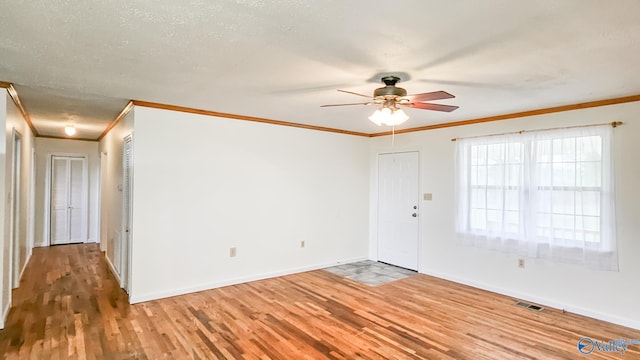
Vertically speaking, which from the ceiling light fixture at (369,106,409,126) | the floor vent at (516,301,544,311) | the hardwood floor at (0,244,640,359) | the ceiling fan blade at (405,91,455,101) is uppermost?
the ceiling fan blade at (405,91,455,101)

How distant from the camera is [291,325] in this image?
339cm

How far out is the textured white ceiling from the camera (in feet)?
5.90

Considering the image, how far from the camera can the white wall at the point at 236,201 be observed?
161 inches

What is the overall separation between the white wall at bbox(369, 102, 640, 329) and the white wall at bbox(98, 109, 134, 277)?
407cm

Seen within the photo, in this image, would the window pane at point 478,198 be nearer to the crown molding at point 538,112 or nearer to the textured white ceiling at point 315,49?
the crown molding at point 538,112

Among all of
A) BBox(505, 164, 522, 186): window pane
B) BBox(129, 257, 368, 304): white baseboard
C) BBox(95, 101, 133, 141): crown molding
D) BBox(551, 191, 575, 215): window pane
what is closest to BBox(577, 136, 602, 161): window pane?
BBox(551, 191, 575, 215): window pane

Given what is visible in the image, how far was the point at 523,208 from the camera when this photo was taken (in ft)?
A: 14.0

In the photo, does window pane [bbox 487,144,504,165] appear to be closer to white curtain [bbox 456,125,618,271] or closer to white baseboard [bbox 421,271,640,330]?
white curtain [bbox 456,125,618,271]

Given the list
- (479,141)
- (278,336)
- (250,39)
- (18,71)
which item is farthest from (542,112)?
(18,71)

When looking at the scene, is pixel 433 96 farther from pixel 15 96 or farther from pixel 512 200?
pixel 15 96

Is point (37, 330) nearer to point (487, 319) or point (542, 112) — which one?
point (487, 319)

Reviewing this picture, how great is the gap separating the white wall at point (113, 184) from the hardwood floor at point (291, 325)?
880 mm

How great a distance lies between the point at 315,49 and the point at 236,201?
2.97 metres

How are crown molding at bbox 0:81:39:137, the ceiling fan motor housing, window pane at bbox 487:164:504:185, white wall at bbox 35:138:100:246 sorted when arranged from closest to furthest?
1. the ceiling fan motor housing
2. crown molding at bbox 0:81:39:137
3. window pane at bbox 487:164:504:185
4. white wall at bbox 35:138:100:246
